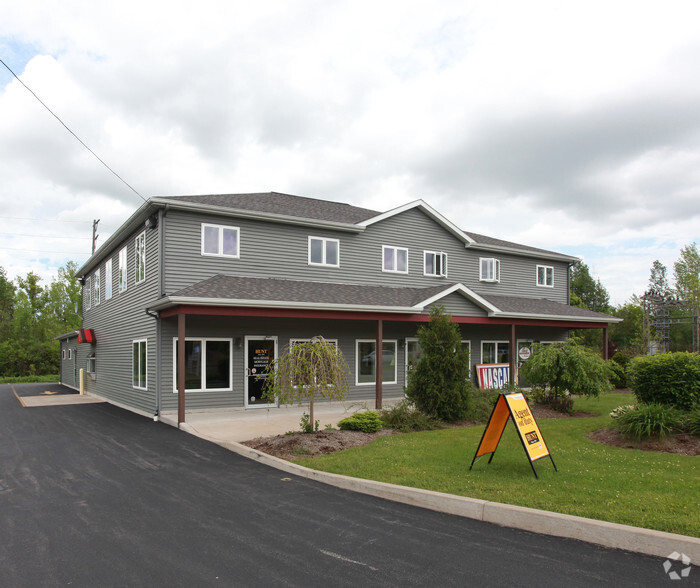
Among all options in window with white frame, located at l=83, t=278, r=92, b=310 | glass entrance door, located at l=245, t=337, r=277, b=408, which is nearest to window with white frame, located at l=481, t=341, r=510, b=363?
glass entrance door, located at l=245, t=337, r=277, b=408

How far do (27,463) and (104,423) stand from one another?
5034 millimetres

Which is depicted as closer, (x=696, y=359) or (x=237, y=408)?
(x=696, y=359)

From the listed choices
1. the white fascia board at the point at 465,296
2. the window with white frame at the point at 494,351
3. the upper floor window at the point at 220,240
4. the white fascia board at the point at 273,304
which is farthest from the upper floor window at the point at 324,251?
the window with white frame at the point at 494,351

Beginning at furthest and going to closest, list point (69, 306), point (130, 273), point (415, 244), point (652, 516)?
1. point (69, 306)
2. point (415, 244)
3. point (130, 273)
4. point (652, 516)

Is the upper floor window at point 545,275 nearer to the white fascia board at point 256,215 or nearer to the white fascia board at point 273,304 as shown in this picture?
the white fascia board at point 256,215

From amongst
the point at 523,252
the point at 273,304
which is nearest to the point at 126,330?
the point at 273,304

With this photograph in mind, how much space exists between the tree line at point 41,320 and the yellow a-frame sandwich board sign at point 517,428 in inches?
1782

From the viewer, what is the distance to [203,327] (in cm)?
1573

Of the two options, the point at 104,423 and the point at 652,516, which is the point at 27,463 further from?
the point at 652,516

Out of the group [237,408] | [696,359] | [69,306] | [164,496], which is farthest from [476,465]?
[69,306]

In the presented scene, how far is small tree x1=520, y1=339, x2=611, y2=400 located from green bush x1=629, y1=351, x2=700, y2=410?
3.41 m

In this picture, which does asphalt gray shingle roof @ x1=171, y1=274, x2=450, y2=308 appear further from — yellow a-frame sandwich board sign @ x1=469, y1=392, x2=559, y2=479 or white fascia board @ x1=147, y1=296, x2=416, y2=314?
yellow a-frame sandwich board sign @ x1=469, y1=392, x2=559, y2=479

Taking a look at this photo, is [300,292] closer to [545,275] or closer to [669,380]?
[669,380]

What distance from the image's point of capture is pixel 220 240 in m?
16.4
